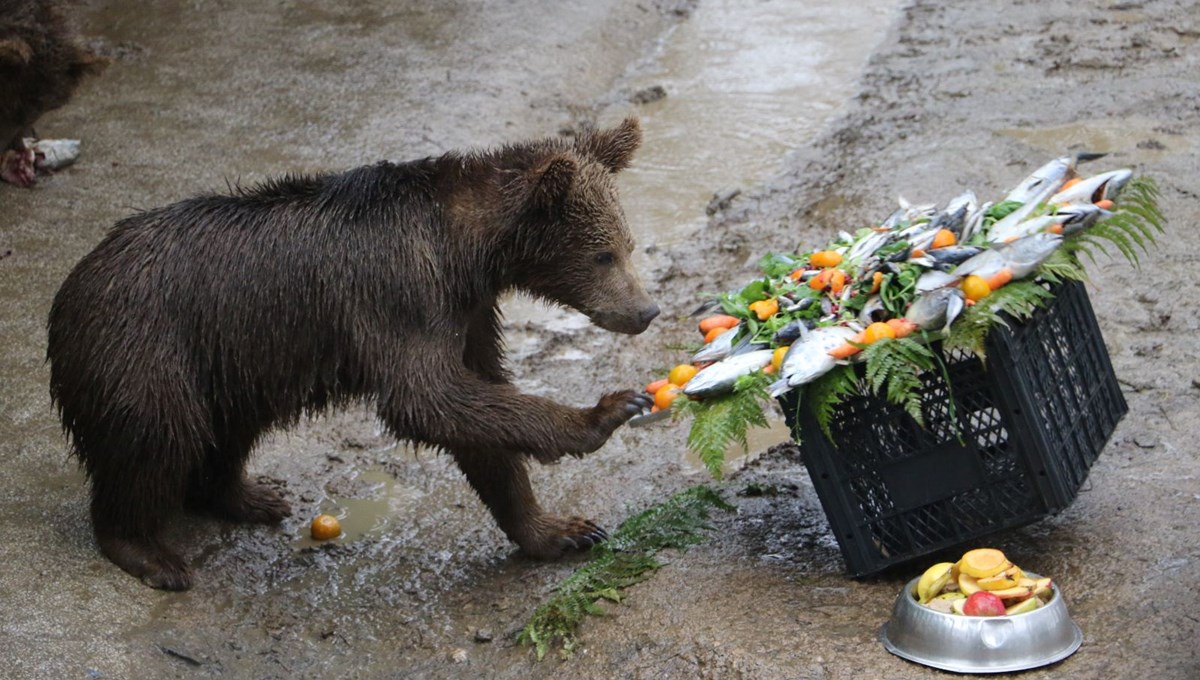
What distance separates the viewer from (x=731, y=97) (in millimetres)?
11070

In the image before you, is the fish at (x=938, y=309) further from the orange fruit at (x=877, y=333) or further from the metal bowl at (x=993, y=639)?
the metal bowl at (x=993, y=639)

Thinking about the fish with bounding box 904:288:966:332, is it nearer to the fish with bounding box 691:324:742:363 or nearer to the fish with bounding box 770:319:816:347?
the fish with bounding box 770:319:816:347

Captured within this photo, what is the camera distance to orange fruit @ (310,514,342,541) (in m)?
5.93

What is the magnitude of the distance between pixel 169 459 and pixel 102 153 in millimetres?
4911

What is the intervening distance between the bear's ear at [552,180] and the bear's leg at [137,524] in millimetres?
1843

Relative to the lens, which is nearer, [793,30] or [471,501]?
[471,501]

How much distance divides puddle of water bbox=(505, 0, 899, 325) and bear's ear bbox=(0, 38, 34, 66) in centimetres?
313

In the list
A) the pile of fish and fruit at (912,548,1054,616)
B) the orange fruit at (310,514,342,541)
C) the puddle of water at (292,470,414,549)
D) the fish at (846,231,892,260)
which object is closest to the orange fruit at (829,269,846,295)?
the fish at (846,231,892,260)

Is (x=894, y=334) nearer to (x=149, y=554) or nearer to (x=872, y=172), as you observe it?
(x=149, y=554)

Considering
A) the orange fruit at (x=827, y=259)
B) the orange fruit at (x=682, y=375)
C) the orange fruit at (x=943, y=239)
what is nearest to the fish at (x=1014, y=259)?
the orange fruit at (x=943, y=239)

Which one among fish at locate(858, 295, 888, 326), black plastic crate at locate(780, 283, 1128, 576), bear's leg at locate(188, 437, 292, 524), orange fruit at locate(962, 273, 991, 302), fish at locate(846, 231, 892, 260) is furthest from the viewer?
bear's leg at locate(188, 437, 292, 524)

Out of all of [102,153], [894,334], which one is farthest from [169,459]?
[102,153]

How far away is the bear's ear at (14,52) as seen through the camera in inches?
291

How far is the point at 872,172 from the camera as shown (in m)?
8.85
